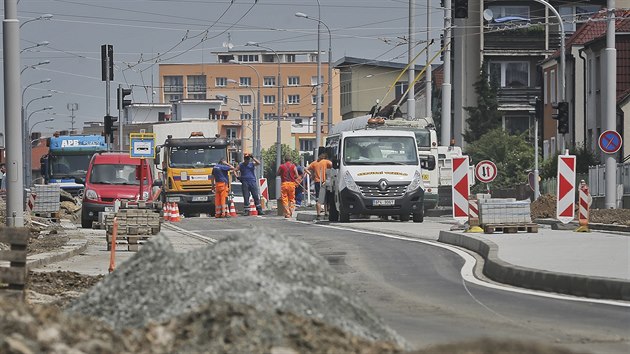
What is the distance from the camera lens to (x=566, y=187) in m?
28.3

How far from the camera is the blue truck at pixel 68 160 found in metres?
53.2

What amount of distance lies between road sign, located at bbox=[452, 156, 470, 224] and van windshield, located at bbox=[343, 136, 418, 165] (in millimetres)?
6714

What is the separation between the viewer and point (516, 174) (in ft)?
211

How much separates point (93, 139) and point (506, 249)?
3478 centimetres

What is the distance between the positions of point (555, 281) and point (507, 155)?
49.0 m

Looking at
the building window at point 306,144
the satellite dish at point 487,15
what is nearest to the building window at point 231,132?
the building window at point 306,144

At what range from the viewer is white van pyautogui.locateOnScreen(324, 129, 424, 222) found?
34.6 meters

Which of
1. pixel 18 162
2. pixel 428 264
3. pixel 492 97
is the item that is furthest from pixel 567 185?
pixel 492 97

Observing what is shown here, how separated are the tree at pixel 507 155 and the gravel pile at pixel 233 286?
54.2m

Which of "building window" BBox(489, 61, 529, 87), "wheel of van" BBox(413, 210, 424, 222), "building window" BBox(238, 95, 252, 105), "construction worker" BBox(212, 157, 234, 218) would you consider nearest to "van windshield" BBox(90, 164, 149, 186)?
"construction worker" BBox(212, 157, 234, 218)

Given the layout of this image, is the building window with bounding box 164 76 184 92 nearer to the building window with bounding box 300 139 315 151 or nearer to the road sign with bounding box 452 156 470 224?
the building window with bounding box 300 139 315 151

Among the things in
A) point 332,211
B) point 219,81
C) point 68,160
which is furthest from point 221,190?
point 219,81

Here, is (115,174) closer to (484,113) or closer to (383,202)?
(383,202)

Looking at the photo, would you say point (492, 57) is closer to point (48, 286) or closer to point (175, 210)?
point (175, 210)
